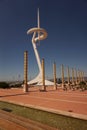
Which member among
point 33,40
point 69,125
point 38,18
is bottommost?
point 69,125

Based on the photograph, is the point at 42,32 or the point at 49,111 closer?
the point at 49,111

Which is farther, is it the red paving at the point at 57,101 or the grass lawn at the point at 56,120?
the red paving at the point at 57,101

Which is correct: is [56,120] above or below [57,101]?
below

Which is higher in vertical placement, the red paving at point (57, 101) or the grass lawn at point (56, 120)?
the red paving at point (57, 101)

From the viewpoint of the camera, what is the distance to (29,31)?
43.2 m

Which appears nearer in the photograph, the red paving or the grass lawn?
the grass lawn

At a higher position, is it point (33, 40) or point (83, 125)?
point (33, 40)

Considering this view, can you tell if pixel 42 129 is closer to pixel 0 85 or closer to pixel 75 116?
pixel 75 116

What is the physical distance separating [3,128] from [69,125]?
7.29 ft

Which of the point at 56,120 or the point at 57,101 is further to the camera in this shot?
the point at 57,101

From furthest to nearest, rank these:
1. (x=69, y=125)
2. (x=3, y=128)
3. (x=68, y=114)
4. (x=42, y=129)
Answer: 1. (x=68, y=114)
2. (x=69, y=125)
3. (x=3, y=128)
4. (x=42, y=129)

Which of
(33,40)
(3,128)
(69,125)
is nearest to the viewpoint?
(3,128)

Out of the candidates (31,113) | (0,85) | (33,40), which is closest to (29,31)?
(33,40)

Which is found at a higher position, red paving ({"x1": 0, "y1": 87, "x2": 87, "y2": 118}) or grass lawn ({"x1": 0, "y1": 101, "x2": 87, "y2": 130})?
red paving ({"x1": 0, "y1": 87, "x2": 87, "y2": 118})
